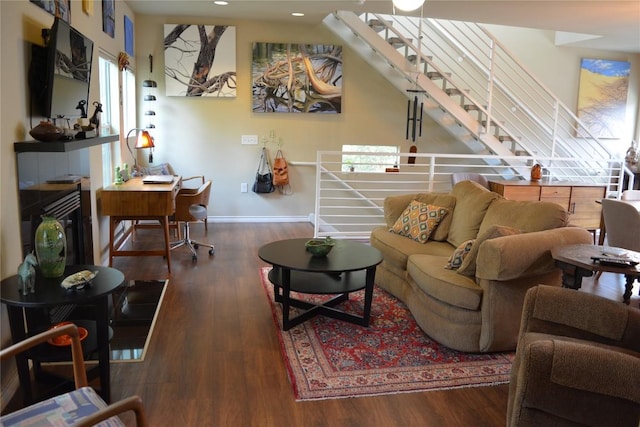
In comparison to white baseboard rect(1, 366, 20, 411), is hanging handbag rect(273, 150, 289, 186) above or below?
above

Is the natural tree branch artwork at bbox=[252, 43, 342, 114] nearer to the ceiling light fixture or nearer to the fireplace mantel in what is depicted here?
the ceiling light fixture

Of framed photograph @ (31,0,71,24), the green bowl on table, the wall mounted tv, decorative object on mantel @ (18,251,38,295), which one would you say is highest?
framed photograph @ (31,0,71,24)

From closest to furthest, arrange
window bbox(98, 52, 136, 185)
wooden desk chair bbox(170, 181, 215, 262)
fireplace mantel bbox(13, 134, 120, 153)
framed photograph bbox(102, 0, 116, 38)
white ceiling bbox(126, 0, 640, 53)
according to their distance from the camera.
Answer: fireplace mantel bbox(13, 134, 120, 153) → framed photograph bbox(102, 0, 116, 38) → window bbox(98, 52, 136, 185) → wooden desk chair bbox(170, 181, 215, 262) → white ceiling bbox(126, 0, 640, 53)

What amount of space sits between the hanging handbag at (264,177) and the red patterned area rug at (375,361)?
137 inches

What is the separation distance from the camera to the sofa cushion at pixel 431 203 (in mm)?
A: 4098

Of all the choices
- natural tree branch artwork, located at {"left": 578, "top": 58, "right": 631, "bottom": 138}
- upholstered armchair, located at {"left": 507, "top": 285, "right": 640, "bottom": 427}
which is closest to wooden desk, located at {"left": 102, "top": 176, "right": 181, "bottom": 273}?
upholstered armchair, located at {"left": 507, "top": 285, "right": 640, "bottom": 427}

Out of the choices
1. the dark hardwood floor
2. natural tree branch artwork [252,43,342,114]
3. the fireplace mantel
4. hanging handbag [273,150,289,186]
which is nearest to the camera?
the dark hardwood floor

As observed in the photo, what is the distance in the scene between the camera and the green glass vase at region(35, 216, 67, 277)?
2508mm

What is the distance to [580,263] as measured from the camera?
2.66m

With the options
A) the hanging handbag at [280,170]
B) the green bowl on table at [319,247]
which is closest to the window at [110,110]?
the hanging handbag at [280,170]

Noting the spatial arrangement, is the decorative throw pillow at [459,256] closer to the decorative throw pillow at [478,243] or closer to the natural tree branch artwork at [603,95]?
the decorative throw pillow at [478,243]

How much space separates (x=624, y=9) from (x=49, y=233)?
18.8ft

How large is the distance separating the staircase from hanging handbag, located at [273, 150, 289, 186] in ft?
6.04

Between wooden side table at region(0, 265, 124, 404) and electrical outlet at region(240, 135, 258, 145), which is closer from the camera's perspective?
wooden side table at region(0, 265, 124, 404)
